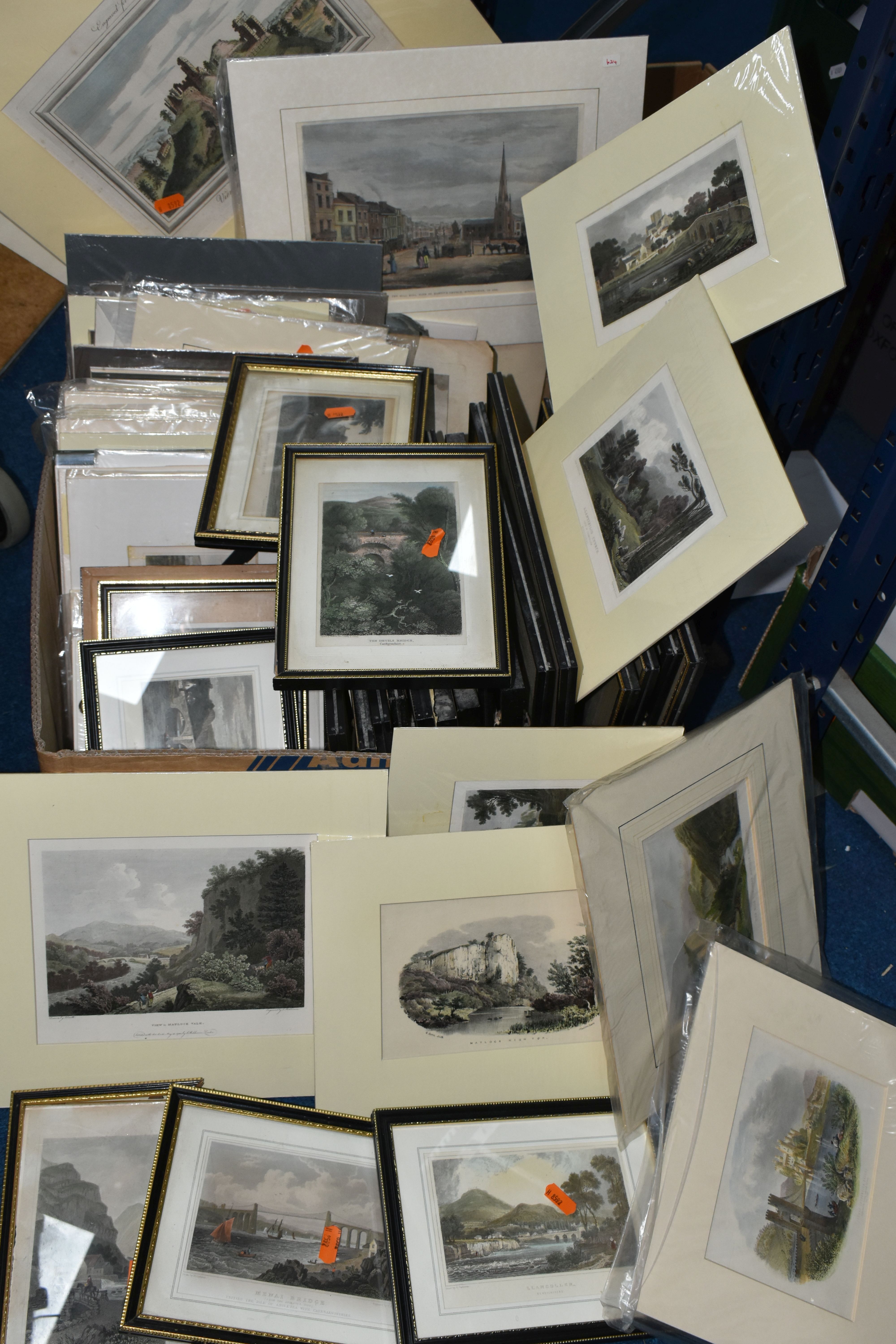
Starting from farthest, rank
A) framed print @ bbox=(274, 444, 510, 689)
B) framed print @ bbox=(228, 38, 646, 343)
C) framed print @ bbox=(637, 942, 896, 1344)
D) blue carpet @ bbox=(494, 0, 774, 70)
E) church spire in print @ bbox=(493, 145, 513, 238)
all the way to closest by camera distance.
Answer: blue carpet @ bbox=(494, 0, 774, 70) < church spire in print @ bbox=(493, 145, 513, 238) < framed print @ bbox=(228, 38, 646, 343) < framed print @ bbox=(274, 444, 510, 689) < framed print @ bbox=(637, 942, 896, 1344)

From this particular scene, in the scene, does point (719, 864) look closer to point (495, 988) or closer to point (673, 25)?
point (495, 988)

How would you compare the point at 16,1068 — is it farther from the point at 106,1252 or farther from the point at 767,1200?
the point at 767,1200

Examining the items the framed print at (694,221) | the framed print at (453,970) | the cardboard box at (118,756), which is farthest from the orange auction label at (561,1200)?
the framed print at (694,221)

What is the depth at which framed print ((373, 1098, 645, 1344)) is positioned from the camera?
1.20 metres

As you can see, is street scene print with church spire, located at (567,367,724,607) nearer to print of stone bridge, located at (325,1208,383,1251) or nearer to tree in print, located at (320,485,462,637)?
tree in print, located at (320,485,462,637)

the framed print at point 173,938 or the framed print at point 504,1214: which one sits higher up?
the framed print at point 173,938

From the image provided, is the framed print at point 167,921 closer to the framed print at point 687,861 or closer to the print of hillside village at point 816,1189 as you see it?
the framed print at point 687,861

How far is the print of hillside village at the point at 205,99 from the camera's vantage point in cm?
180

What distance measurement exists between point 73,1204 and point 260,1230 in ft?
0.81

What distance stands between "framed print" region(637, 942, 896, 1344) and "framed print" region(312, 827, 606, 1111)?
0.20 meters

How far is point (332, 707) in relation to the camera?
132 centimetres

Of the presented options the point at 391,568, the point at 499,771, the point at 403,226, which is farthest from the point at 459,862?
the point at 403,226

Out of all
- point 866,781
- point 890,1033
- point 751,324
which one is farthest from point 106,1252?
point 751,324

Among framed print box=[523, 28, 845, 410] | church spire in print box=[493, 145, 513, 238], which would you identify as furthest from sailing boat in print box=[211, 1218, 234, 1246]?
church spire in print box=[493, 145, 513, 238]
